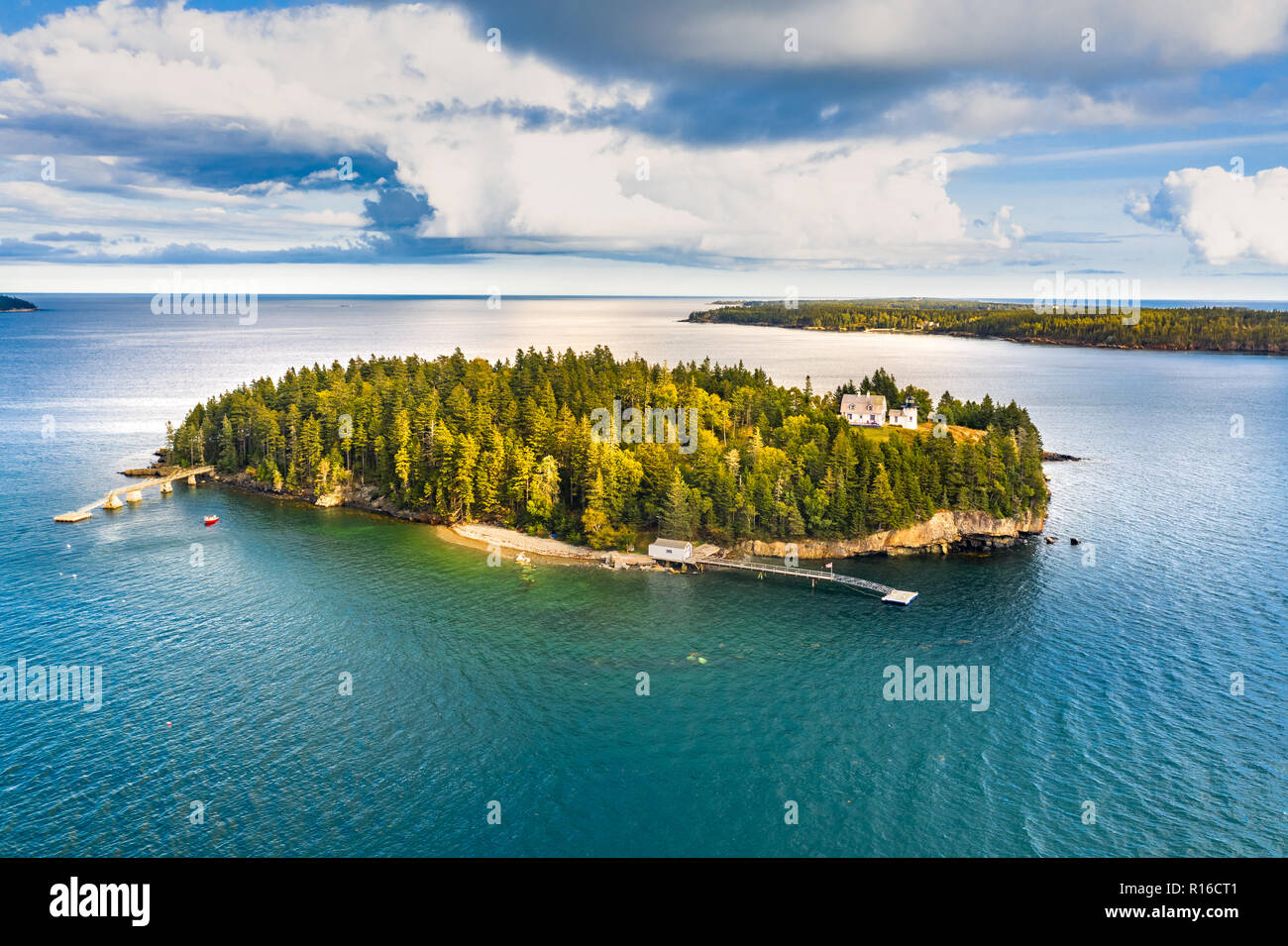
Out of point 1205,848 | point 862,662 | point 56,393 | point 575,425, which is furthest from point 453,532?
point 56,393

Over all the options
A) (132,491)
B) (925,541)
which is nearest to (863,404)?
(925,541)

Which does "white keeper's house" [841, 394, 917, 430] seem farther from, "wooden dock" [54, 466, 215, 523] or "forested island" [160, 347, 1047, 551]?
"wooden dock" [54, 466, 215, 523]

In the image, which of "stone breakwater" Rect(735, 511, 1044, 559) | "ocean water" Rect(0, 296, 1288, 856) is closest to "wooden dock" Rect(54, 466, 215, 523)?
"ocean water" Rect(0, 296, 1288, 856)

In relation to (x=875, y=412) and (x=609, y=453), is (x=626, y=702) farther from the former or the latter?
(x=875, y=412)

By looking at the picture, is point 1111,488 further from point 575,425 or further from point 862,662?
point 575,425

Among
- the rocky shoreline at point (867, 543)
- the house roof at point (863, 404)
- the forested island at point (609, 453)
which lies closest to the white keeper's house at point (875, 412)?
the house roof at point (863, 404)

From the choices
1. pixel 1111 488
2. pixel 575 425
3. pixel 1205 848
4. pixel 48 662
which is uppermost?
pixel 575 425
